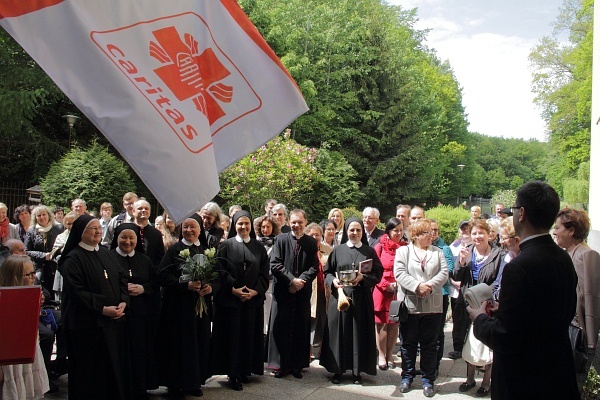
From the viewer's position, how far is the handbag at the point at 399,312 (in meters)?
6.44

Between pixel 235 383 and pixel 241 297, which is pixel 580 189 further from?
pixel 235 383

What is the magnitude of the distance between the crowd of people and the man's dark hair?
0.18 feet

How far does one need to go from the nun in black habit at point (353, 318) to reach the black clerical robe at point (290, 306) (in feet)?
0.90

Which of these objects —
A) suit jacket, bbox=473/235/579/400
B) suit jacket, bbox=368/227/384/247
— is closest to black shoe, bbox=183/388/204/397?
suit jacket, bbox=368/227/384/247

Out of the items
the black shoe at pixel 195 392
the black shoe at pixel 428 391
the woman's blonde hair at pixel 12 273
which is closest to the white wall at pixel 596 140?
the black shoe at pixel 428 391

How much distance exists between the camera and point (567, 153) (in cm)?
4284

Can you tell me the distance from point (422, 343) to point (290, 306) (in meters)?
1.71

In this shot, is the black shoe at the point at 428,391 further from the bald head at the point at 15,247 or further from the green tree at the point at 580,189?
the green tree at the point at 580,189

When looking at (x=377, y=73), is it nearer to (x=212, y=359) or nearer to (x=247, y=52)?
(x=212, y=359)

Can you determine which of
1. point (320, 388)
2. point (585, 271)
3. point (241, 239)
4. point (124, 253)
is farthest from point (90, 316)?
point (585, 271)

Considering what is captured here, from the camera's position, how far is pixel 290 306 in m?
7.08

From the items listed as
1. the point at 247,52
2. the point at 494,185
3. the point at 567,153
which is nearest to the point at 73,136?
the point at 247,52

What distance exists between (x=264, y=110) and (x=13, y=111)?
16.6m

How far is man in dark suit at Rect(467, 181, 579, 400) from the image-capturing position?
303 centimetres
